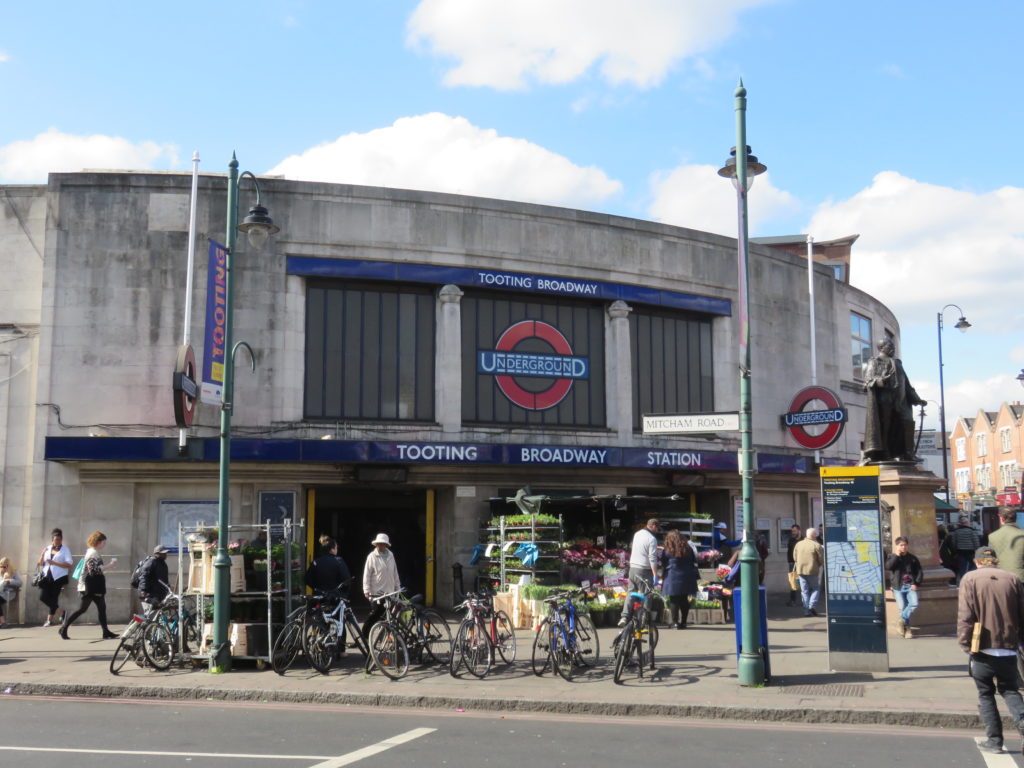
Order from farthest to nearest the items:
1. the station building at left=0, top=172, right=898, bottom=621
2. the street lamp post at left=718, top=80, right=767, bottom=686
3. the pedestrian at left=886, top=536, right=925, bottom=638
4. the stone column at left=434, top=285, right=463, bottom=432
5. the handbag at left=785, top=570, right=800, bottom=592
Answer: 1. the stone column at left=434, top=285, right=463, bottom=432
2. the handbag at left=785, top=570, right=800, bottom=592
3. the station building at left=0, top=172, right=898, bottom=621
4. the pedestrian at left=886, top=536, right=925, bottom=638
5. the street lamp post at left=718, top=80, right=767, bottom=686

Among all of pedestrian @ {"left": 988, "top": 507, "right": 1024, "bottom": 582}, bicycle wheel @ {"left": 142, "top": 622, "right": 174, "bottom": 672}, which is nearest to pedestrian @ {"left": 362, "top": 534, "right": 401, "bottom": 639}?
bicycle wheel @ {"left": 142, "top": 622, "right": 174, "bottom": 672}

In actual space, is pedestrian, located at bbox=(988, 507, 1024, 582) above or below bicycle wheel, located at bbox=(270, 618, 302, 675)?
above

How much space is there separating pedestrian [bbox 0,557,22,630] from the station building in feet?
2.10

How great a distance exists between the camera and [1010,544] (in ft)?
36.2

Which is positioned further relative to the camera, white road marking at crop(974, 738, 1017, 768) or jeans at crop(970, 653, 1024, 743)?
jeans at crop(970, 653, 1024, 743)

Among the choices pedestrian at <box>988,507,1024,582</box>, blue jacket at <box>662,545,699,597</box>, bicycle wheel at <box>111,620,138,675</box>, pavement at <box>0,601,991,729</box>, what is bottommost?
pavement at <box>0,601,991,729</box>

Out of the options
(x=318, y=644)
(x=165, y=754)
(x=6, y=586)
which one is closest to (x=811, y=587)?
(x=318, y=644)

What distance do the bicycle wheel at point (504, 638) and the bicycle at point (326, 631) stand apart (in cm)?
170

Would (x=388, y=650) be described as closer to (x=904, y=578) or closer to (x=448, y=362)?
(x=904, y=578)

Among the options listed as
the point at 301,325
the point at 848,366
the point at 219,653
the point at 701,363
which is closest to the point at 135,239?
the point at 301,325

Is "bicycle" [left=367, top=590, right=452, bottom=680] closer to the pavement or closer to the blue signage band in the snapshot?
the pavement

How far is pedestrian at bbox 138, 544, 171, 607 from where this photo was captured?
13.8 m

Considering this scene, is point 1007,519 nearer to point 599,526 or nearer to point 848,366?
point 599,526

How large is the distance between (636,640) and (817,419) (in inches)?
260
